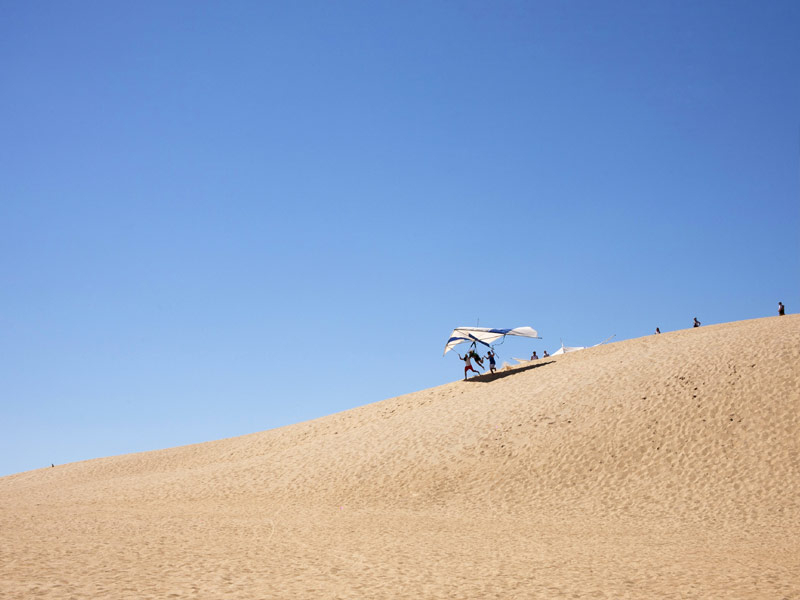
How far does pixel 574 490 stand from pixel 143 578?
16.0 metres

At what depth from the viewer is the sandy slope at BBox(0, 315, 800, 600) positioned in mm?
12648

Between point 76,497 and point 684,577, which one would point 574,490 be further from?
point 76,497

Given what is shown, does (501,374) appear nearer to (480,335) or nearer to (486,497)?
(480,335)

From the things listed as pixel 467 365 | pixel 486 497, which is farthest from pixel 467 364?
pixel 486 497

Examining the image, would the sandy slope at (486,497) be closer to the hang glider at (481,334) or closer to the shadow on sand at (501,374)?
the shadow on sand at (501,374)

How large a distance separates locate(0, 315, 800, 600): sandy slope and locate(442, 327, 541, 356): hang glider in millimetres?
2532

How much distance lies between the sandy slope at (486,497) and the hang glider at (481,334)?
99.7 inches

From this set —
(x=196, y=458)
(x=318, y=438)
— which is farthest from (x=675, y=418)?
(x=196, y=458)

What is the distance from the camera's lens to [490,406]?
102ft

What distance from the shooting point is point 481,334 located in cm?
3538

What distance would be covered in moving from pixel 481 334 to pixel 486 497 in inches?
532

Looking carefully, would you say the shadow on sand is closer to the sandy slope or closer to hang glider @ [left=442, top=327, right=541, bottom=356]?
the sandy slope

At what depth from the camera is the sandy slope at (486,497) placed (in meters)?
12.6

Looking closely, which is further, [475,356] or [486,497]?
[475,356]
